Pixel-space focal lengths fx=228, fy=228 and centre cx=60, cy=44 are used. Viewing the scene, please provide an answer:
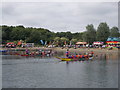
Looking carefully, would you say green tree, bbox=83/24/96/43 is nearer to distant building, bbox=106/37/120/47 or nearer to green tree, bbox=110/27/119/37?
distant building, bbox=106/37/120/47

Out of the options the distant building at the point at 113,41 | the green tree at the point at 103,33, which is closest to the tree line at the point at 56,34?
the green tree at the point at 103,33

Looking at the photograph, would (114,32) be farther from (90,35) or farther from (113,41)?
(113,41)

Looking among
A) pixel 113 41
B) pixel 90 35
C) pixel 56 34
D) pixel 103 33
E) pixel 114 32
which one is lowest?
pixel 113 41

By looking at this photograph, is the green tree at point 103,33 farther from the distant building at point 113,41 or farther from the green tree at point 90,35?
the distant building at point 113,41

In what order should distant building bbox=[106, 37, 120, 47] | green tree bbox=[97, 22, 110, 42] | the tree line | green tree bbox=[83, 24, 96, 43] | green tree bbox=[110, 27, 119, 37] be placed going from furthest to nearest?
1. green tree bbox=[110, 27, 119, 37]
2. green tree bbox=[83, 24, 96, 43]
3. the tree line
4. green tree bbox=[97, 22, 110, 42]
5. distant building bbox=[106, 37, 120, 47]

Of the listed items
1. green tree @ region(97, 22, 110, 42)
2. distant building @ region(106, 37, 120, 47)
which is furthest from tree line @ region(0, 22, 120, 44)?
distant building @ region(106, 37, 120, 47)

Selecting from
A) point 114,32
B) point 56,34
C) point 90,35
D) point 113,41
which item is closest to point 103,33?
point 90,35

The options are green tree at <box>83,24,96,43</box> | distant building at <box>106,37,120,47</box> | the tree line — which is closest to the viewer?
distant building at <box>106,37,120,47</box>

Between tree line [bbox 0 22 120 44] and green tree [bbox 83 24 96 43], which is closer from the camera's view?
tree line [bbox 0 22 120 44]

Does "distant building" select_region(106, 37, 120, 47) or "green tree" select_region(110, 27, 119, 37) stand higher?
"green tree" select_region(110, 27, 119, 37)

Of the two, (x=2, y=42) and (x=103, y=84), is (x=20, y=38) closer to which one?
(x=2, y=42)

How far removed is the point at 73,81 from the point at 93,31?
80.8 m

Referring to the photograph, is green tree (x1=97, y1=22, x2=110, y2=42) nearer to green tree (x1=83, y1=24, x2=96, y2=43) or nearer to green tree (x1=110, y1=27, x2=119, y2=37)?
green tree (x1=83, y1=24, x2=96, y2=43)

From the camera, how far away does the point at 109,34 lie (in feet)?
354
